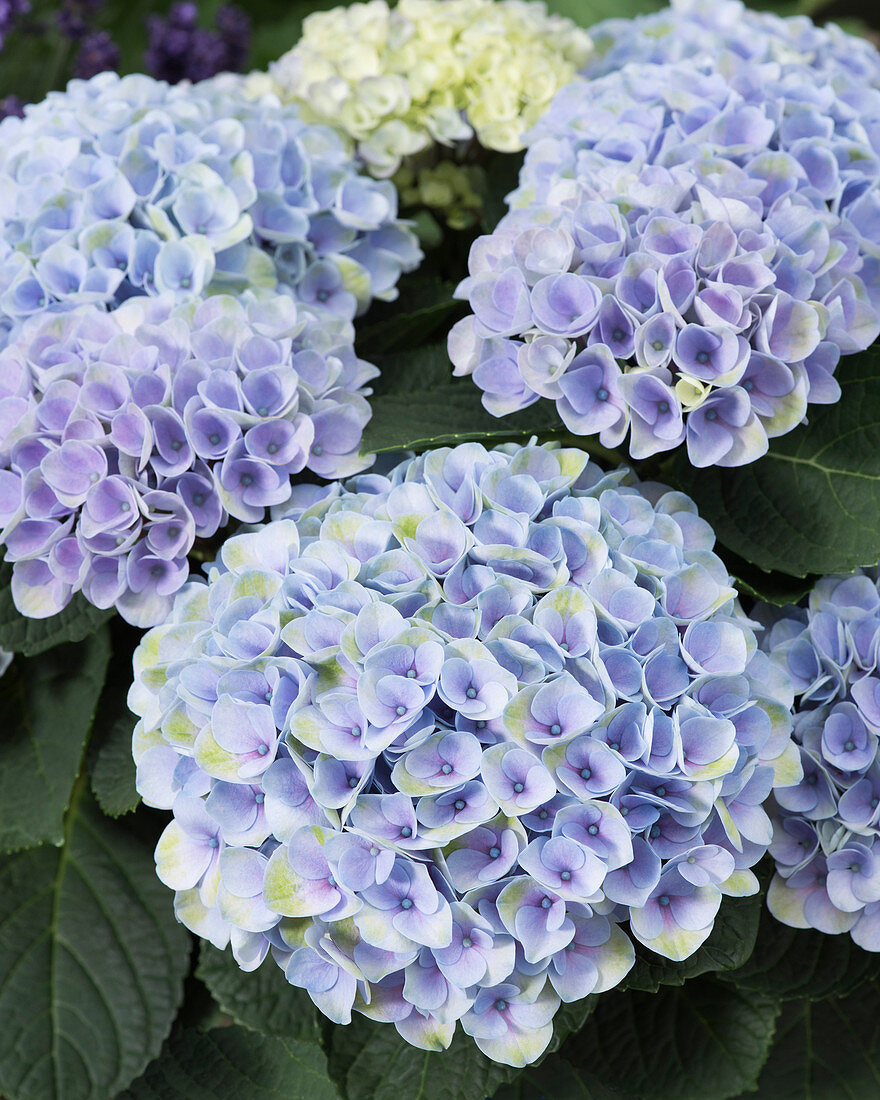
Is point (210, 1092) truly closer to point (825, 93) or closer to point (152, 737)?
point (152, 737)

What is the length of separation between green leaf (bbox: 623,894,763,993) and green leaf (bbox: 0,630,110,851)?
16.2 inches

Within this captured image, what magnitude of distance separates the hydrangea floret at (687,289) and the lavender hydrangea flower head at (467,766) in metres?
0.11

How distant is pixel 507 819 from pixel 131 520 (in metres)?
0.31

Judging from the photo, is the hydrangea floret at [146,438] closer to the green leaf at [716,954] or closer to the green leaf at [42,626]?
the green leaf at [42,626]

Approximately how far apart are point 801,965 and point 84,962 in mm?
544

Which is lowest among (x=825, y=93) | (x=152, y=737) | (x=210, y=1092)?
(x=210, y=1092)

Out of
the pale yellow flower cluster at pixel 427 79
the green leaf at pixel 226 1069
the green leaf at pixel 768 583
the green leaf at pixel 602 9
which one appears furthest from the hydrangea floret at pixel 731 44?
the green leaf at pixel 226 1069

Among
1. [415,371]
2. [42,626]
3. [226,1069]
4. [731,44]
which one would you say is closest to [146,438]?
[42,626]

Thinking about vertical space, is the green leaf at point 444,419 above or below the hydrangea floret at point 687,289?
below

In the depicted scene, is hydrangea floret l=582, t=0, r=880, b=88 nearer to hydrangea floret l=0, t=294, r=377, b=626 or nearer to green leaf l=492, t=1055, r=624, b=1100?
hydrangea floret l=0, t=294, r=377, b=626

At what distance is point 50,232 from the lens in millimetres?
749

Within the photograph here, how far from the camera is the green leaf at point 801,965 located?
27.3 inches

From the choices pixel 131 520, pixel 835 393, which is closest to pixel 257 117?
pixel 131 520

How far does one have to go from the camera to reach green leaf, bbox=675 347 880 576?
0.71 meters
